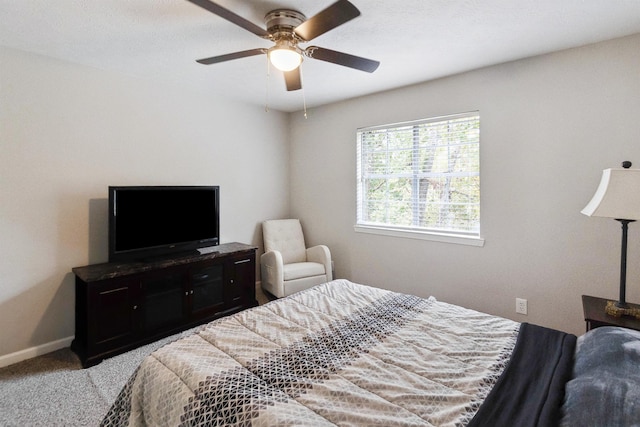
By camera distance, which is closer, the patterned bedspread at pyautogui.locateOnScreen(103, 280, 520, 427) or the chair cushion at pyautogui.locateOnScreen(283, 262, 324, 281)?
the patterned bedspread at pyautogui.locateOnScreen(103, 280, 520, 427)

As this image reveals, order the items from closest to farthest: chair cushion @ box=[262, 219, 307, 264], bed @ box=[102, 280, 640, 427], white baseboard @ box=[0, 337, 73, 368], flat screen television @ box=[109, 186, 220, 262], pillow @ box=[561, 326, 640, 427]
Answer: pillow @ box=[561, 326, 640, 427]
bed @ box=[102, 280, 640, 427]
white baseboard @ box=[0, 337, 73, 368]
flat screen television @ box=[109, 186, 220, 262]
chair cushion @ box=[262, 219, 307, 264]

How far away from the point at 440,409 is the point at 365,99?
3347 millimetres

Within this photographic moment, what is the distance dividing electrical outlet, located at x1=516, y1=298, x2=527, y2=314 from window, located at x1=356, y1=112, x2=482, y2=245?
64 cm

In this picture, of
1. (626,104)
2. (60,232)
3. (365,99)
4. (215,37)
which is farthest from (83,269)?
(626,104)

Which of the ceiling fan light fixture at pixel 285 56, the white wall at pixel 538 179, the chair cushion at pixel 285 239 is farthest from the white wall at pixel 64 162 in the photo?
the white wall at pixel 538 179

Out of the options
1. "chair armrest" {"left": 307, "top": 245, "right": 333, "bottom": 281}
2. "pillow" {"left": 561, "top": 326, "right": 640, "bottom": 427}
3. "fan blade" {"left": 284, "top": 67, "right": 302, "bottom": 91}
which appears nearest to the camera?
"pillow" {"left": 561, "top": 326, "right": 640, "bottom": 427}

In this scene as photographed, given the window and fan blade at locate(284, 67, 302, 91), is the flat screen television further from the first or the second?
the window

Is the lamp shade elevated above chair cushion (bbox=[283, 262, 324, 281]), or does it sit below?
above

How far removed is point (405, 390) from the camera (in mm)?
1213

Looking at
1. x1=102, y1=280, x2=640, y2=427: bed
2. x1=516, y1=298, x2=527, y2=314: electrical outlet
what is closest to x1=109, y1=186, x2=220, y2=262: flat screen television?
x1=102, y1=280, x2=640, y2=427: bed

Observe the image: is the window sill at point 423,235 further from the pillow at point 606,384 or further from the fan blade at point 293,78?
the fan blade at point 293,78

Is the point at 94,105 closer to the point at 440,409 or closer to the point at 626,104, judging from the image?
the point at 440,409

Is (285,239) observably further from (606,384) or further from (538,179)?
(606,384)

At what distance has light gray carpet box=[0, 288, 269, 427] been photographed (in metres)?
1.92
